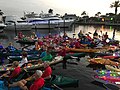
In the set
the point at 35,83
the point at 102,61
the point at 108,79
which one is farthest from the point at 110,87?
the point at 102,61

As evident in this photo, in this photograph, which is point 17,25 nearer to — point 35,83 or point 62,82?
point 62,82

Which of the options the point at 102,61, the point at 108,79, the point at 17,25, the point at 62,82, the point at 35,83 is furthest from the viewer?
the point at 17,25

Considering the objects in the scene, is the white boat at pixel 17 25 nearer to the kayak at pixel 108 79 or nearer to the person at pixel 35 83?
the kayak at pixel 108 79

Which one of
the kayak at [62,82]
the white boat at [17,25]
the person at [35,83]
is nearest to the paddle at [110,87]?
the kayak at [62,82]

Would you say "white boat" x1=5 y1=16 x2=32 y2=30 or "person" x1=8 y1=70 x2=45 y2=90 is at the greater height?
"white boat" x1=5 y1=16 x2=32 y2=30

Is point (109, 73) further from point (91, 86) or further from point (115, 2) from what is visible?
point (115, 2)

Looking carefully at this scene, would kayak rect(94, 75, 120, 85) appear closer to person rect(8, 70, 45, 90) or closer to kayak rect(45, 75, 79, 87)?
kayak rect(45, 75, 79, 87)

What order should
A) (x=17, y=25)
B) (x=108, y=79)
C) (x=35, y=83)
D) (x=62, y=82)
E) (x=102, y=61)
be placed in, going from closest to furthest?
(x=35, y=83)
(x=62, y=82)
(x=108, y=79)
(x=102, y=61)
(x=17, y=25)

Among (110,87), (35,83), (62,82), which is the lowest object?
(110,87)

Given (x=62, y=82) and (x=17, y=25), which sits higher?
(x=17, y=25)

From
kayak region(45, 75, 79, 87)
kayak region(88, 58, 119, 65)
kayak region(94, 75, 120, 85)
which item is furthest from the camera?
kayak region(88, 58, 119, 65)

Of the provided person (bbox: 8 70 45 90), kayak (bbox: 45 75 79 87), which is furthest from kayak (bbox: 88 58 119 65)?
person (bbox: 8 70 45 90)

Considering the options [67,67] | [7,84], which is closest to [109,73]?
[67,67]

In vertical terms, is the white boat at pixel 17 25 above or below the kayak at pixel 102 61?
above
